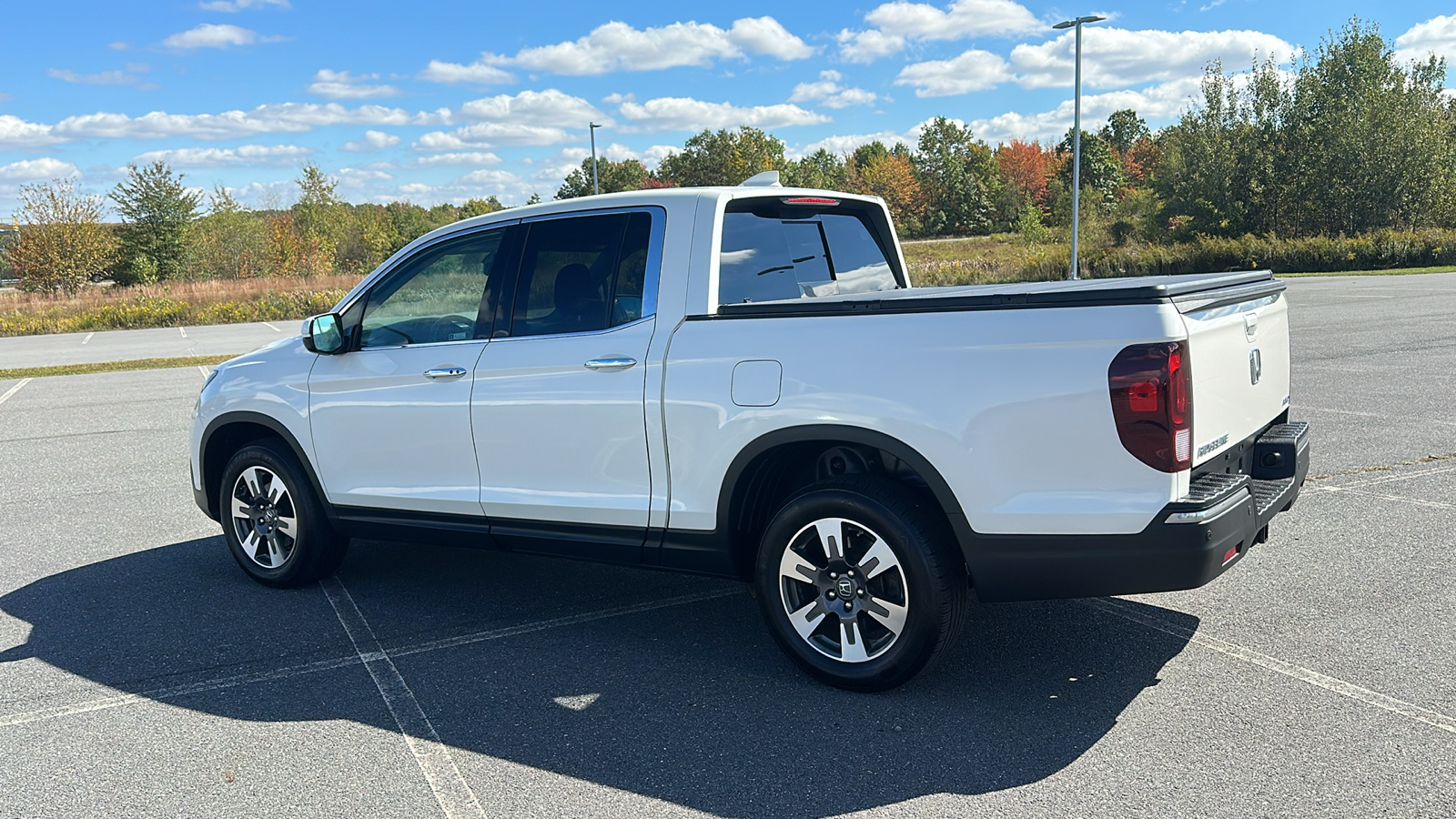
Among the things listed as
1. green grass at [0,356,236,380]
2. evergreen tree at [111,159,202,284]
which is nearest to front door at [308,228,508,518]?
green grass at [0,356,236,380]

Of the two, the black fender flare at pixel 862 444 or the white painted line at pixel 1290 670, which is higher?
the black fender flare at pixel 862 444

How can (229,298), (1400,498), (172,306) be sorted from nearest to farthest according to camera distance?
(1400,498) < (172,306) < (229,298)

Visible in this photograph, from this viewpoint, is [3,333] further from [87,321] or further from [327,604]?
[327,604]

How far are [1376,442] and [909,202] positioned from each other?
8679 centimetres

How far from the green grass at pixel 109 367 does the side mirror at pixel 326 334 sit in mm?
14366

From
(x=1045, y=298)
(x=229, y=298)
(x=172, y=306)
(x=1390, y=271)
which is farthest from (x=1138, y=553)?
(x=229, y=298)

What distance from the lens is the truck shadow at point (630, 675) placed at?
11.4ft

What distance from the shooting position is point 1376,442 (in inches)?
324

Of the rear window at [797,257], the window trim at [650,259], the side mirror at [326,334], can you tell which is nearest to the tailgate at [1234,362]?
the rear window at [797,257]

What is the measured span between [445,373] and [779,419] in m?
1.74

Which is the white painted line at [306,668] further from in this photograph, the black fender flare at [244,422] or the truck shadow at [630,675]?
the black fender flare at [244,422]

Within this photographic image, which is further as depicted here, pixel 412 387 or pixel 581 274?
pixel 412 387

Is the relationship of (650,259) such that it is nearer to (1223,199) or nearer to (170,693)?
(170,693)

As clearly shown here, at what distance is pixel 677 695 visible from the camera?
13.4ft
